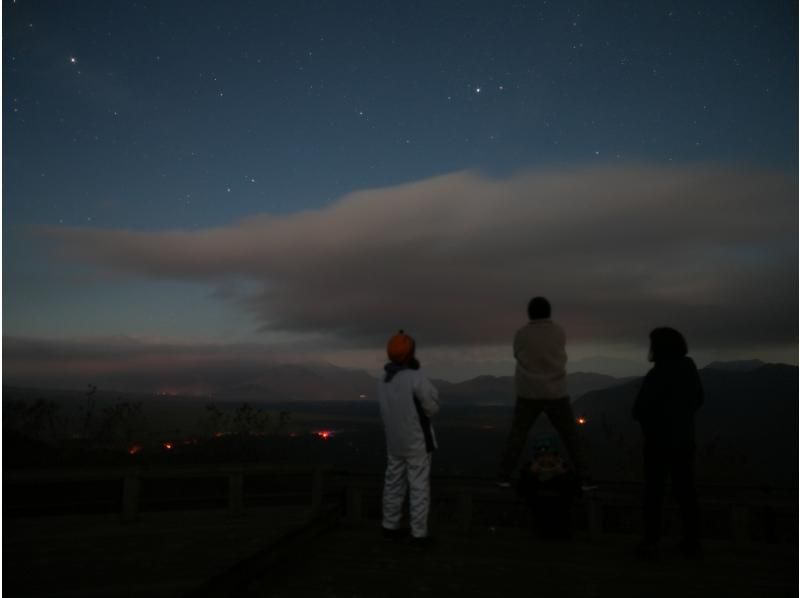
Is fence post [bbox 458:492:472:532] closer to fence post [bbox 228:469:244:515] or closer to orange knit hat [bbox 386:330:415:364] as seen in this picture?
orange knit hat [bbox 386:330:415:364]

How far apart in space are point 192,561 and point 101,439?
3863 cm

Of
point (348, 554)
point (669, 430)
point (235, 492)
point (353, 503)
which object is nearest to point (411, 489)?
point (348, 554)

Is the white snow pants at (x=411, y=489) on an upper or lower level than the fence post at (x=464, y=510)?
upper

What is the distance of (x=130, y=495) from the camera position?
19.2 feet

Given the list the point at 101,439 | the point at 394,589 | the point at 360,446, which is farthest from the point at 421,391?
the point at 360,446

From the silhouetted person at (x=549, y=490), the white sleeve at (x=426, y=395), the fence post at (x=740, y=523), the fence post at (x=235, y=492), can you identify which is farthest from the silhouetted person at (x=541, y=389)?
the fence post at (x=235, y=492)

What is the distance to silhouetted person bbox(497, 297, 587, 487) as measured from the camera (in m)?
4.95

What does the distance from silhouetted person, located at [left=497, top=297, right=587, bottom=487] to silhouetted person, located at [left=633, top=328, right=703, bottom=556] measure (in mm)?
633

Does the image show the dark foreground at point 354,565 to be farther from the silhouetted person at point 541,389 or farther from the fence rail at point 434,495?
the silhouetted person at point 541,389

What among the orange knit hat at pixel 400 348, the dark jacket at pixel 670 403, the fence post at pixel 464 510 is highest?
the orange knit hat at pixel 400 348

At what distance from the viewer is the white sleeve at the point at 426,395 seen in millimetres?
4750

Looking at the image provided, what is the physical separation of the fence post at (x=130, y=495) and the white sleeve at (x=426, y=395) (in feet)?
11.0

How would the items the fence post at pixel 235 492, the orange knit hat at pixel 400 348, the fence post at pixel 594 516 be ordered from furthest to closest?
1. the fence post at pixel 235 492
2. the fence post at pixel 594 516
3. the orange knit hat at pixel 400 348

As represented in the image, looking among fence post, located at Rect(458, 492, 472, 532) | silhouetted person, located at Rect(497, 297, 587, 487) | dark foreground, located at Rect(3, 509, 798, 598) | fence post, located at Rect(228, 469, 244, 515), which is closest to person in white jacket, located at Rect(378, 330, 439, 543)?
dark foreground, located at Rect(3, 509, 798, 598)
